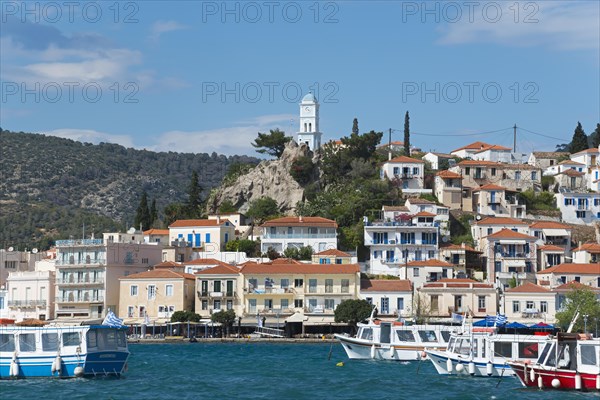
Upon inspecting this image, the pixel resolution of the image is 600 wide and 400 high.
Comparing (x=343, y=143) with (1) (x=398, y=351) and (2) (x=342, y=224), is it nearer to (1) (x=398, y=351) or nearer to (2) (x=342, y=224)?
(2) (x=342, y=224)

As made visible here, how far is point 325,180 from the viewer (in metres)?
112

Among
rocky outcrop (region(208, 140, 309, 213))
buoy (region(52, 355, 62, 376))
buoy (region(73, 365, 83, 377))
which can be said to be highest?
rocky outcrop (region(208, 140, 309, 213))

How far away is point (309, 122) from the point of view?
129875mm

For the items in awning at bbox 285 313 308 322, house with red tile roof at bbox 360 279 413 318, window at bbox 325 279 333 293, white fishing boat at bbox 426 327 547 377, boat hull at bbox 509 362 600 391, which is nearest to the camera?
boat hull at bbox 509 362 600 391

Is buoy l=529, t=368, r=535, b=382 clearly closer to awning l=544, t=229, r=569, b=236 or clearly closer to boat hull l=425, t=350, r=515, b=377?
boat hull l=425, t=350, r=515, b=377

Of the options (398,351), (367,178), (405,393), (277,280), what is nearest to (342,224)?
(367,178)

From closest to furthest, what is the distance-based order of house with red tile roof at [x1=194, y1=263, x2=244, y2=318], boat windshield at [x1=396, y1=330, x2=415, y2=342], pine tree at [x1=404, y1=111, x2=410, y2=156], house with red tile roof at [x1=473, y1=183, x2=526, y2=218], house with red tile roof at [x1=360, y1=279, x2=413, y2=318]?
boat windshield at [x1=396, y1=330, x2=415, y2=342] → house with red tile roof at [x1=360, y1=279, x2=413, y2=318] → house with red tile roof at [x1=194, y1=263, x2=244, y2=318] → house with red tile roof at [x1=473, y1=183, x2=526, y2=218] → pine tree at [x1=404, y1=111, x2=410, y2=156]

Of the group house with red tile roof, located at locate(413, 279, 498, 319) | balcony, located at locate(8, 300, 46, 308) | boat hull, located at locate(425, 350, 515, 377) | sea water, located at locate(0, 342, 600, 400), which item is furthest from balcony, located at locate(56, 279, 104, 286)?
boat hull, located at locate(425, 350, 515, 377)

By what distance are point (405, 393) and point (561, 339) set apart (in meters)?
6.76

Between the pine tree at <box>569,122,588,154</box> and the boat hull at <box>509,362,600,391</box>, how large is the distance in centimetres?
8949

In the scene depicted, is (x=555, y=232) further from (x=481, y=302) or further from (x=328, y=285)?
(x=328, y=285)

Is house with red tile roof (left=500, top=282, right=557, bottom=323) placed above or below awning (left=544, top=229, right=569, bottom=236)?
below

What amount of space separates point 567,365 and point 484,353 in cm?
782

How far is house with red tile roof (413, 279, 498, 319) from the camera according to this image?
88125 millimetres
